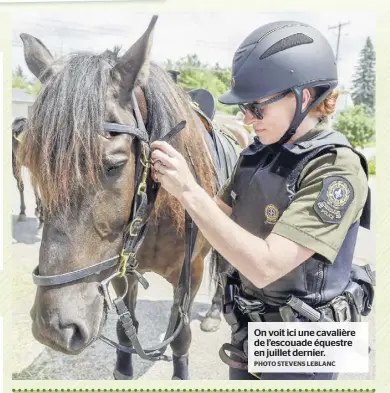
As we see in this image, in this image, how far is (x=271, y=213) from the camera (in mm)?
980

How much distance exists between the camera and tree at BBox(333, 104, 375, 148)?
129 cm

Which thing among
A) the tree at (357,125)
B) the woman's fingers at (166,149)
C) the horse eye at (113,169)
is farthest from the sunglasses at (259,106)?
the tree at (357,125)

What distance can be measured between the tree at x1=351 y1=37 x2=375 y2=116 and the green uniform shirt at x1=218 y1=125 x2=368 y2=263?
48 centimetres

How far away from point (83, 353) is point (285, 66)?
1377mm

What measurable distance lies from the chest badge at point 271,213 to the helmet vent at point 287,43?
1.18ft

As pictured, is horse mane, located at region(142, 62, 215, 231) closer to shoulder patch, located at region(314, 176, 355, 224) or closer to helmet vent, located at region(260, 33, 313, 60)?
helmet vent, located at region(260, 33, 313, 60)

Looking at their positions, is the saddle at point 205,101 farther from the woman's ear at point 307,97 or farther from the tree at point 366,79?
the woman's ear at point 307,97

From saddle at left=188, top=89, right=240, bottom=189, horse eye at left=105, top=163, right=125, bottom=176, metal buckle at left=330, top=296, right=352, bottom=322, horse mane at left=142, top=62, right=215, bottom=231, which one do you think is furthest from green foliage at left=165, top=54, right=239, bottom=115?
metal buckle at left=330, top=296, right=352, bottom=322

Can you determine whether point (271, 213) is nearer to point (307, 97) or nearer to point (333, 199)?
point (333, 199)

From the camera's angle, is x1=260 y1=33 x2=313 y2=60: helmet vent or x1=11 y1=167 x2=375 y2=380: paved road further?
x1=11 y1=167 x2=375 y2=380: paved road

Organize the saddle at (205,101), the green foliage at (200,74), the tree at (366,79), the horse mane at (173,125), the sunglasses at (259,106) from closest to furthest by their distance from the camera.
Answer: the sunglasses at (259,106) → the horse mane at (173,125) → the tree at (366,79) → the green foliage at (200,74) → the saddle at (205,101)

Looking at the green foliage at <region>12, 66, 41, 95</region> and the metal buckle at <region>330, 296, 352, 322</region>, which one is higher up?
the green foliage at <region>12, 66, 41, 95</region>

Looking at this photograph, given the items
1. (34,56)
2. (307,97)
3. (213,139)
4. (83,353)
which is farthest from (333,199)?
(83,353)

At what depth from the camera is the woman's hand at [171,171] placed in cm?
92
